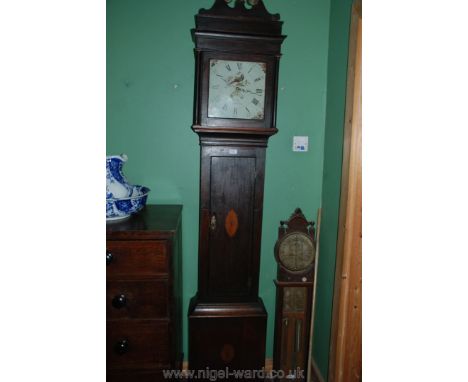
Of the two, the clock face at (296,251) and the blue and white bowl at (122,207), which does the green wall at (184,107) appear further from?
the blue and white bowl at (122,207)

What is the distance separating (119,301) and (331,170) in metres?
1.23

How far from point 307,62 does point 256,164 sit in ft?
2.25

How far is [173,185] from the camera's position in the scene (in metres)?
1.68

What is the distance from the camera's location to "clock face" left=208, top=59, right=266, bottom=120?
1.43 metres

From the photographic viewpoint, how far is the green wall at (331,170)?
4.95ft

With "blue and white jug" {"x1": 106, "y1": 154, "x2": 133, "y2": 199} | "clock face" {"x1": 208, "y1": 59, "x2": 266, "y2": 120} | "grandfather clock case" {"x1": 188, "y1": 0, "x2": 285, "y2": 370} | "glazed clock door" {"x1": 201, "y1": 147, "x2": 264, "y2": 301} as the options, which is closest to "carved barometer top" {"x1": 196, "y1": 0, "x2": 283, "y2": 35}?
"grandfather clock case" {"x1": 188, "y1": 0, "x2": 285, "y2": 370}

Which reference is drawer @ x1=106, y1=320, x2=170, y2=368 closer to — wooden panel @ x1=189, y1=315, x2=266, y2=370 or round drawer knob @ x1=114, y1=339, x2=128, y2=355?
round drawer knob @ x1=114, y1=339, x2=128, y2=355

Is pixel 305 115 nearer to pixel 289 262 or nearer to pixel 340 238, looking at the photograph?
pixel 340 238

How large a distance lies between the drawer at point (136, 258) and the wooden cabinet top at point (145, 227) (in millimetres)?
25

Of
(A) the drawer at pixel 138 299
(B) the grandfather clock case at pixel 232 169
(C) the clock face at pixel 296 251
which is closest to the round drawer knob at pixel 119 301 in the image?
(A) the drawer at pixel 138 299

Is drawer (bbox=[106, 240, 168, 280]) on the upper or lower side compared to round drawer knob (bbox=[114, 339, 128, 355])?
upper

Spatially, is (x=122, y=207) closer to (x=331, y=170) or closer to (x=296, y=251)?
(x=296, y=251)
